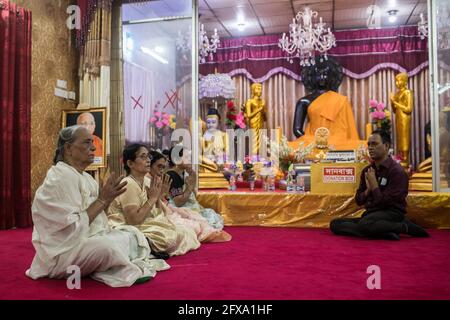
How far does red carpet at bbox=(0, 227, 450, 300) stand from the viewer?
1951mm

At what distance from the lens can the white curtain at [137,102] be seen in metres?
5.96

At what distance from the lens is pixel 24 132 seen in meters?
4.50

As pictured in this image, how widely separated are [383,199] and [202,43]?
457cm

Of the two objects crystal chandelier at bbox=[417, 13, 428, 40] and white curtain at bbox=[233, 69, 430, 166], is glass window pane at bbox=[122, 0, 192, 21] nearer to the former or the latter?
white curtain at bbox=[233, 69, 430, 166]

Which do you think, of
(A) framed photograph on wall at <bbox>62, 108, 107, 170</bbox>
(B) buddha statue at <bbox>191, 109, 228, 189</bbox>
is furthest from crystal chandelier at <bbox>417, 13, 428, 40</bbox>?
(A) framed photograph on wall at <bbox>62, 108, 107, 170</bbox>

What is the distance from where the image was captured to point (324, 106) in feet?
21.6

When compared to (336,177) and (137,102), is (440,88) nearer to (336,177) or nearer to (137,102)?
(336,177)

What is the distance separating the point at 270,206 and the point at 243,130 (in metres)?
2.66

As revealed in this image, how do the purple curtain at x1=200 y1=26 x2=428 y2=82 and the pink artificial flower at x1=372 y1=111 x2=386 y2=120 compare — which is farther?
the purple curtain at x1=200 y1=26 x2=428 y2=82

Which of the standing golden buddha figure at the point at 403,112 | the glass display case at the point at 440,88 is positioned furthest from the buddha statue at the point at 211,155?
the standing golden buddha figure at the point at 403,112

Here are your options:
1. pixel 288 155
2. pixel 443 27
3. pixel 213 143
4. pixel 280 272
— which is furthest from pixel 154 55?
pixel 280 272

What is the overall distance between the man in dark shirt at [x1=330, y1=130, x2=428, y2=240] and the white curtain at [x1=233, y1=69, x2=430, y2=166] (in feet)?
12.1

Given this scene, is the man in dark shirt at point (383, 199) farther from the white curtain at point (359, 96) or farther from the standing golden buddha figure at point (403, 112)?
the white curtain at point (359, 96)

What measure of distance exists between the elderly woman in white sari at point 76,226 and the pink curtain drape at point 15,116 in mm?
2434
